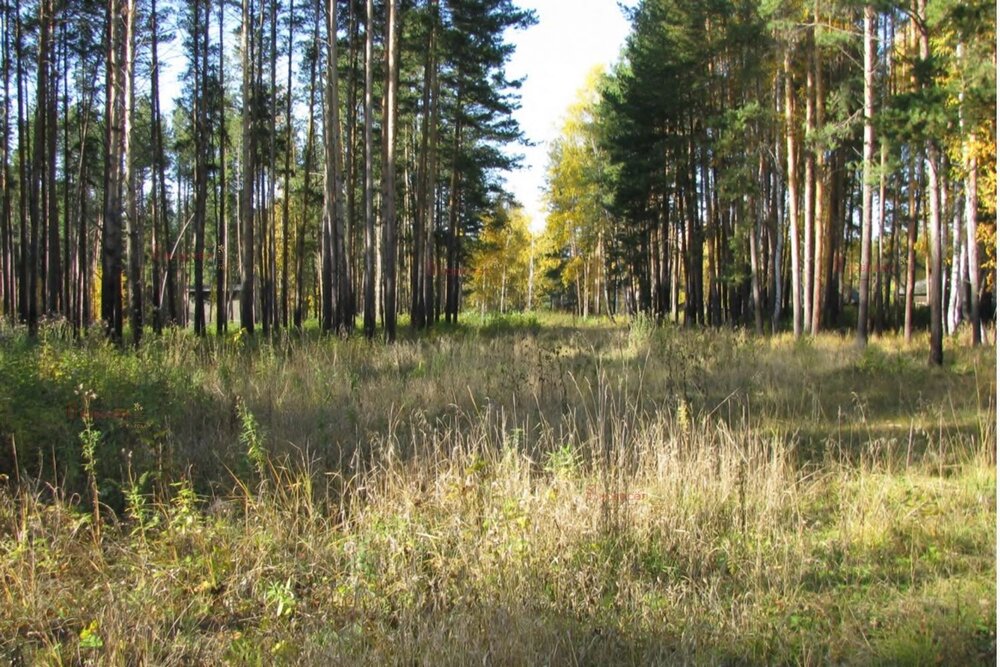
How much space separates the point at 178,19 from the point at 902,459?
2097 centimetres

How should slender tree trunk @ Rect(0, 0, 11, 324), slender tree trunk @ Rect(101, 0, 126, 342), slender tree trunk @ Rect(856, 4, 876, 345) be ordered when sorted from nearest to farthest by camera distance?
slender tree trunk @ Rect(101, 0, 126, 342) → slender tree trunk @ Rect(856, 4, 876, 345) → slender tree trunk @ Rect(0, 0, 11, 324)

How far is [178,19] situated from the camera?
1969cm

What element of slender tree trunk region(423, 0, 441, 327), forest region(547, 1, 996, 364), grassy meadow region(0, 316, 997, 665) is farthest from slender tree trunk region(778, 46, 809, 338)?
grassy meadow region(0, 316, 997, 665)

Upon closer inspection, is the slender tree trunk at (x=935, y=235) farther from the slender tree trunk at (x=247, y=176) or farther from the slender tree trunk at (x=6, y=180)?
the slender tree trunk at (x=6, y=180)

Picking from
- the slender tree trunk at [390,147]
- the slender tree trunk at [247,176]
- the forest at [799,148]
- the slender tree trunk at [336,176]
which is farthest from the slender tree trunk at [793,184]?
the slender tree trunk at [247,176]

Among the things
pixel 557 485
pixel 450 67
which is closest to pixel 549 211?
pixel 450 67

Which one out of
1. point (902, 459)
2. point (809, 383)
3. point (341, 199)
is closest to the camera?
point (902, 459)

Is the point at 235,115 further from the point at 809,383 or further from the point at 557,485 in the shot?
the point at 557,485

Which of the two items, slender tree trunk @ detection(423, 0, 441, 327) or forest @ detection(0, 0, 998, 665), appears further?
slender tree trunk @ detection(423, 0, 441, 327)

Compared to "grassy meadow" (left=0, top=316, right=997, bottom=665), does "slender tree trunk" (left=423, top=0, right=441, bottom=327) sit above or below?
above

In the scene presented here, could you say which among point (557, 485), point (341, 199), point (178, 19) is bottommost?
point (557, 485)

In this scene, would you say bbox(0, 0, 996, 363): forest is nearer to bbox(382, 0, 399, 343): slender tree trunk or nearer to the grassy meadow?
bbox(382, 0, 399, 343): slender tree trunk

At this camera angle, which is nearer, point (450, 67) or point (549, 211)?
point (450, 67)

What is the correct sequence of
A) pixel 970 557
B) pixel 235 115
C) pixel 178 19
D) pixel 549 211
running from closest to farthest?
pixel 970 557
pixel 178 19
pixel 235 115
pixel 549 211
